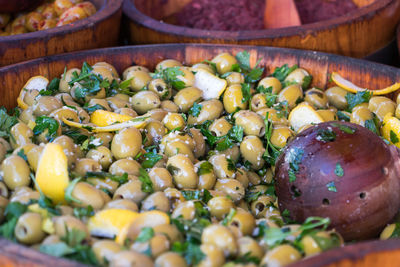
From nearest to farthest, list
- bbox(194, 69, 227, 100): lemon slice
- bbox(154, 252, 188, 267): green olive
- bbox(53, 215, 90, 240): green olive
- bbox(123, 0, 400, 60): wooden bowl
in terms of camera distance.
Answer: bbox(154, 252, 188, 267): green olive → bbox(53, 215, 90, 240): green olive → bbox(194, 69, 227, 100): lemon slice → bbox(123, 0, 400, 60): wooden bowl

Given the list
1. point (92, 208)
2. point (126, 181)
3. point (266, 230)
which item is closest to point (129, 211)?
point (92, 208)

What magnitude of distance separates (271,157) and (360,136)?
38 cm

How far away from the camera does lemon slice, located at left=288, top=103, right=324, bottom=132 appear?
1884mm

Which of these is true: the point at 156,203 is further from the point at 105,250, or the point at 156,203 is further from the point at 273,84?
Answer: the point at 273,84

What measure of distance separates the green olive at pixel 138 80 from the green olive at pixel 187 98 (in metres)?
0.17

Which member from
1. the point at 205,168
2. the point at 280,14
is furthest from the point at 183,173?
the point at 280,14

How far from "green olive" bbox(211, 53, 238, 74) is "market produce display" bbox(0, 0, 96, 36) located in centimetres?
88

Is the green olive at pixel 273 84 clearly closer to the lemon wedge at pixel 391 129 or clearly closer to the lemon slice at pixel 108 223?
the lemon wedge at pixel 391 129

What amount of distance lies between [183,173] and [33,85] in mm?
828

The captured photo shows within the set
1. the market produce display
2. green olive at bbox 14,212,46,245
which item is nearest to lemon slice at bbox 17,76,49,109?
the market produce display

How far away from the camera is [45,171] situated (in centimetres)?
142

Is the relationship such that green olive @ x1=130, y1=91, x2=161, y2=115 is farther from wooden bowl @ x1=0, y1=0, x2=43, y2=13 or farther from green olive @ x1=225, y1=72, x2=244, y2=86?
wooden bowl @ x1=0, y1=0, x2=43, y2=13

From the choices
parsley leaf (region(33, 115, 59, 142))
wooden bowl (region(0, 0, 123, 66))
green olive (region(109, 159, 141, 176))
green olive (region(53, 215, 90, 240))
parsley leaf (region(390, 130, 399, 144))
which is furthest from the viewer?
wooden bowl (region(0, 0, 123, 66))

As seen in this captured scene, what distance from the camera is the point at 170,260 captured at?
111cm
